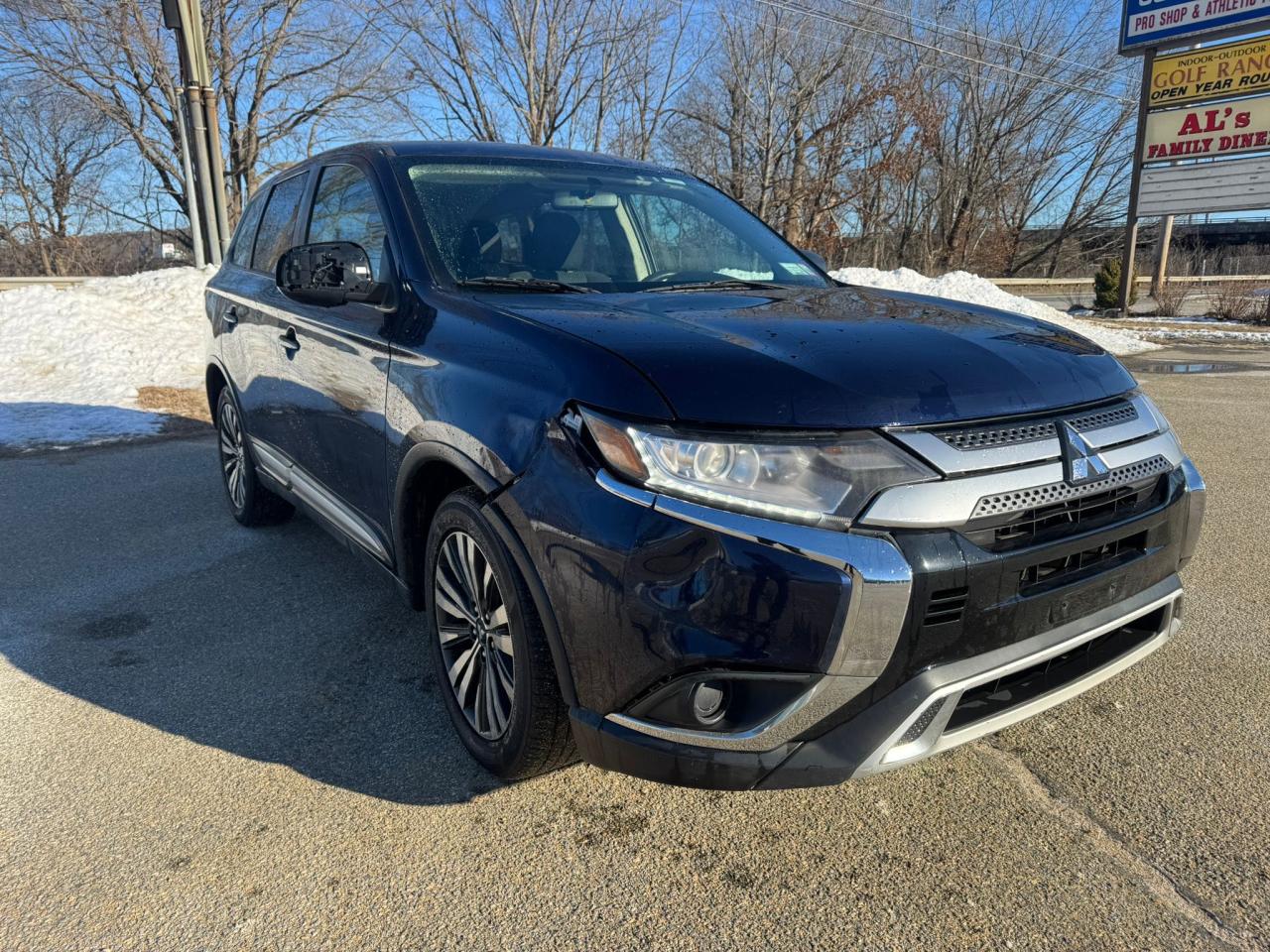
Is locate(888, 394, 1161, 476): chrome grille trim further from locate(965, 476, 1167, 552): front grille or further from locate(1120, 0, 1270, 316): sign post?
locate(1120, 0, 1270, 316): sign post

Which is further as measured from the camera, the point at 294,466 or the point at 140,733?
the point at 294,466

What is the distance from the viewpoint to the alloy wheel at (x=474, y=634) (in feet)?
7.87

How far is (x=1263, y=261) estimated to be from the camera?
4406 cm

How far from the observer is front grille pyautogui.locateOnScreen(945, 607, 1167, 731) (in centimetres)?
207

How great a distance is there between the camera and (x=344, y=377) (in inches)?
123

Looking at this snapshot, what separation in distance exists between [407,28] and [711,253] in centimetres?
2703

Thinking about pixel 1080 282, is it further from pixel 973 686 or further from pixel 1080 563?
pixel 973 686

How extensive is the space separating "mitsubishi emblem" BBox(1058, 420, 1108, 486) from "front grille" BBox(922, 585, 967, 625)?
1.44ft

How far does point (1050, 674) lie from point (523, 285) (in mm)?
1886

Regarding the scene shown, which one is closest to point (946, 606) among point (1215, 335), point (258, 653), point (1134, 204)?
point (258, 653)

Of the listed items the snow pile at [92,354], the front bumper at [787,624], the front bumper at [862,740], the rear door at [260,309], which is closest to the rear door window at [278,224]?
the rear door at [260,309]

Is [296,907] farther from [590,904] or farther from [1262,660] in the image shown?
[1262,660]

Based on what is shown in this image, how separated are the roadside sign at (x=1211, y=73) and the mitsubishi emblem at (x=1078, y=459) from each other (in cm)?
2249

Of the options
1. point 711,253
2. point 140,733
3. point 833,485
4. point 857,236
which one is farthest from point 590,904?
point 857,236
